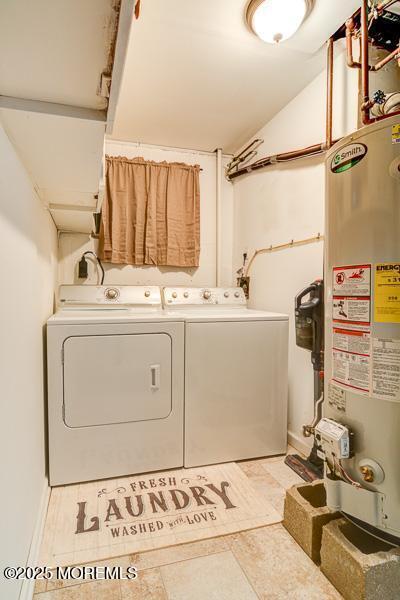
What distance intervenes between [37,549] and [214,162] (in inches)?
127

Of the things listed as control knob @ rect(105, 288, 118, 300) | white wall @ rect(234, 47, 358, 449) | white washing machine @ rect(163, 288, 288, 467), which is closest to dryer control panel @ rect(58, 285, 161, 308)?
control knob @ rect(105, 288, 118, 300)

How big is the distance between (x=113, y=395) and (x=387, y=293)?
1.48 meters

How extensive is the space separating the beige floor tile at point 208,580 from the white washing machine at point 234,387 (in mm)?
697

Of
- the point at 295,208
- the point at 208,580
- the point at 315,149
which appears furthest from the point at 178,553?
the point at 315,149

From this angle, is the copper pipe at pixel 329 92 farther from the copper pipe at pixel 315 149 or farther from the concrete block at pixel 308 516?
the concrete block at pixel 308 516

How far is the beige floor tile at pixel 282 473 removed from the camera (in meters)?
1.86

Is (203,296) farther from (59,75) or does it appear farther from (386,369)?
(59,75)

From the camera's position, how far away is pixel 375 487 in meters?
1.11

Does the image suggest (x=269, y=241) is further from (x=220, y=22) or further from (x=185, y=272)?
(x=220, y=22)

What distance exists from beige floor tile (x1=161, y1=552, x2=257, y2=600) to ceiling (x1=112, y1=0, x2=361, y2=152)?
8.15 feet

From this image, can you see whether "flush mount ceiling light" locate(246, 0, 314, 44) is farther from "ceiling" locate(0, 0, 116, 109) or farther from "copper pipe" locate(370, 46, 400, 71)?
"ceiling" locate(0, 0, 116, 109)

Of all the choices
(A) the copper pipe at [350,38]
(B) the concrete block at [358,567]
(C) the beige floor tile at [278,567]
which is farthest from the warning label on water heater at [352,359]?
(A) the copper pipe at [350,38]

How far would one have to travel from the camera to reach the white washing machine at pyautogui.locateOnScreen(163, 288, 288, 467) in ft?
6.56

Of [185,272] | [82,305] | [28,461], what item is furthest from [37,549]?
[185,272]
